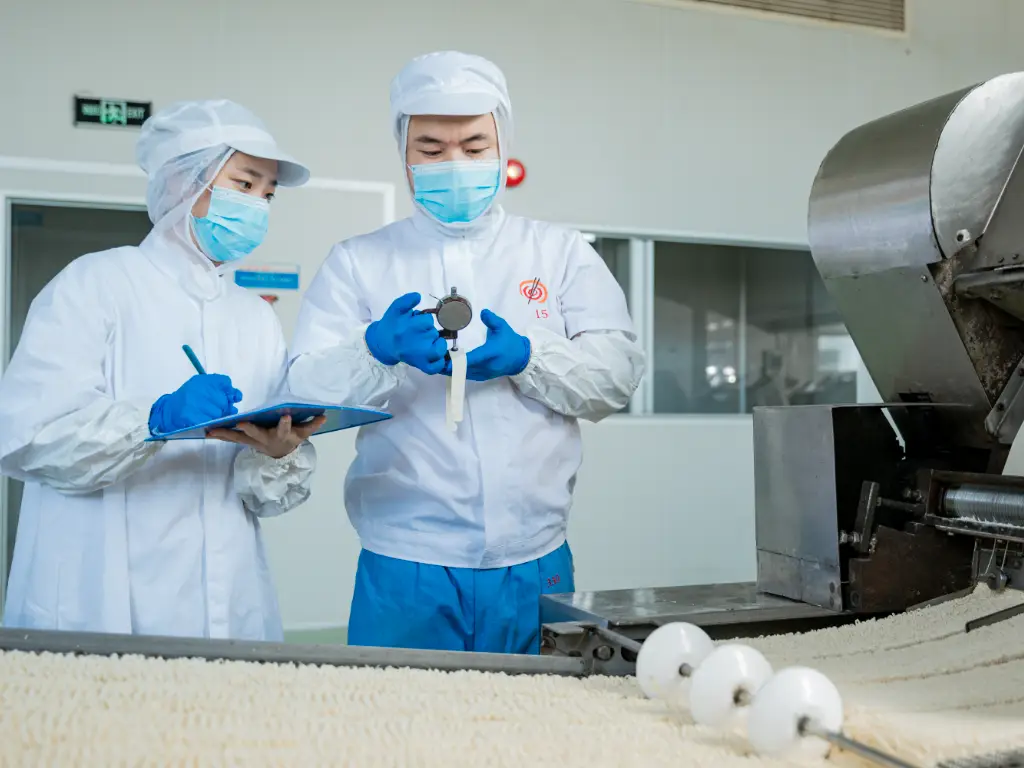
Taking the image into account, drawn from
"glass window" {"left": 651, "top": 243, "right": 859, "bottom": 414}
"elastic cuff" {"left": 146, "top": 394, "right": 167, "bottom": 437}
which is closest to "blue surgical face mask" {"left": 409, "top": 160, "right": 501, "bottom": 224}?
"elastic cuff" {"left": 146, "top": 394, "right": 167, "bottom": 437}

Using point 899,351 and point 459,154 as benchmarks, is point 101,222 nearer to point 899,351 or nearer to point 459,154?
point 459,154

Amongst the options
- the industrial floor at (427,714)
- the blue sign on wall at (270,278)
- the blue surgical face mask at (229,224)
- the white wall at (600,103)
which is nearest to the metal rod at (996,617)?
the industrial floor at (427,714)

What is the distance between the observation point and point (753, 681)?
0.82 m

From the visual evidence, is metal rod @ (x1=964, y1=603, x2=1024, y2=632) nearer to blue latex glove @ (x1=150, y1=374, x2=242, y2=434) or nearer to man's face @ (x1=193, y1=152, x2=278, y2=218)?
blue latex glove @ (x1=150, y1=374, x2=242, y2=434)

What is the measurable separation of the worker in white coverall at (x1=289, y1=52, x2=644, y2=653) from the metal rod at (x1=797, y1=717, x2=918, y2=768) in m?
0.88

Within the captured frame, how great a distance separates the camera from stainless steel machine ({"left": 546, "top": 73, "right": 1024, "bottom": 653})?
124cm

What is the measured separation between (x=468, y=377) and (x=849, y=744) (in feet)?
3.19

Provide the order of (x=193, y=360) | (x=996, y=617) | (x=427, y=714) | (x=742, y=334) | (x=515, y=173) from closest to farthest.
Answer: (x=427, y=714), (x=996, y=617), (x=193, y=360), (x=515, y=173), (x=742, y=334)

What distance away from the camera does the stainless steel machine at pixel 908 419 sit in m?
1.24

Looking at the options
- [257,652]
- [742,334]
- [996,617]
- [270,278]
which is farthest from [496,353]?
[742,334]

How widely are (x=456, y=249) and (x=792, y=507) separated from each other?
768mm

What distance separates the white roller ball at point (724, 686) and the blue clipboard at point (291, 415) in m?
0.67

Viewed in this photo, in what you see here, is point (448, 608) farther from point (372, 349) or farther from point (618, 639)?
point (618, 639)

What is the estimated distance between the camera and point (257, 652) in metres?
1.03
